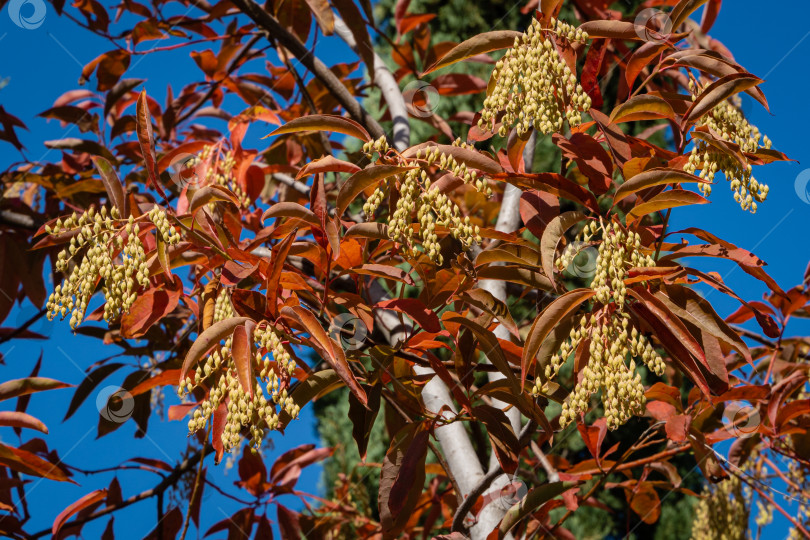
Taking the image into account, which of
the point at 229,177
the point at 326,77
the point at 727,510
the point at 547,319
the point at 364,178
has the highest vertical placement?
the point at 326,77

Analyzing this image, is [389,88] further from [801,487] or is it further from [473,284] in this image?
[801,487]

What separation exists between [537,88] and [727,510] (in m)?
1.92

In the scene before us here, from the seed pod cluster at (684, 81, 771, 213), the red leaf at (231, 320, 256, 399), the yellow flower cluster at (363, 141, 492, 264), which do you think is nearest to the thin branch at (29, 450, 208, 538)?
the red leaf at (231, 320, 256, 399)

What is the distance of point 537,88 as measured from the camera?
0.91m

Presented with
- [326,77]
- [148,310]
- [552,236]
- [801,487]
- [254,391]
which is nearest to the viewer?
[254,391]

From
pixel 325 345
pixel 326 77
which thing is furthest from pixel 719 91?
pixel 326 77

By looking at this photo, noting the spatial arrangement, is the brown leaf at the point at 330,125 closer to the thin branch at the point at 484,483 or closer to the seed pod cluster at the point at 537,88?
the seed pod cluster at the point at 537,88

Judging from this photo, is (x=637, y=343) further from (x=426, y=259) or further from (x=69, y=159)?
(x=69, y=159)

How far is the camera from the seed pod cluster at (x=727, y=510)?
2242 millimetres

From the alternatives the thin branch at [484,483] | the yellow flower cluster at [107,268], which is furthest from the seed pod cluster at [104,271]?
the thin branch at [484,483]

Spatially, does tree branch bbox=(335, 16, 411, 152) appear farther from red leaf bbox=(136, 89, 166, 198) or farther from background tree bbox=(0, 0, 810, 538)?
red leaf bbox=(136, 89, 166, 198)

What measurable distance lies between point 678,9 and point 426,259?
500mm

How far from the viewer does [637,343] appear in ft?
2.79

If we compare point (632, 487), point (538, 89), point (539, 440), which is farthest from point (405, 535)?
point (538, 89)
